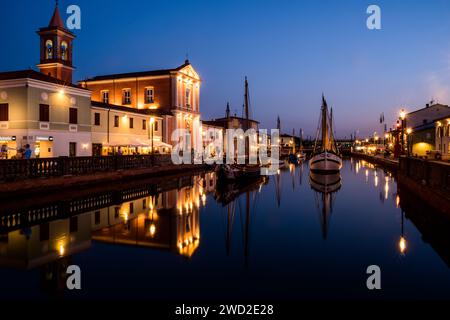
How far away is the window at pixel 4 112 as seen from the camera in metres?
31.6

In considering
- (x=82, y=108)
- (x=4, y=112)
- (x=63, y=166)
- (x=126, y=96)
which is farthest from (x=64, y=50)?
(x=63, y=166)

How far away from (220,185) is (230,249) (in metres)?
22.4

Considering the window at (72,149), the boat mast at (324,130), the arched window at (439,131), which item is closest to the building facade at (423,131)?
the arched window at (439,131)

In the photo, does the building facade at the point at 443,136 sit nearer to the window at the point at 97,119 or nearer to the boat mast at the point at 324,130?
the boat mast at the point at 324,130

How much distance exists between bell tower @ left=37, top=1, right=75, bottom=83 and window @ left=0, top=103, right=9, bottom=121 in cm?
1501

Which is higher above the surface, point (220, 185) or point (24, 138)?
point (24, 138)

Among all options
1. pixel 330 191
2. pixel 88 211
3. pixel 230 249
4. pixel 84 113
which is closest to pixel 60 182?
pixel 88 211

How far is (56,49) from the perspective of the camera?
151 ft

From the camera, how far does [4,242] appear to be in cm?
1355

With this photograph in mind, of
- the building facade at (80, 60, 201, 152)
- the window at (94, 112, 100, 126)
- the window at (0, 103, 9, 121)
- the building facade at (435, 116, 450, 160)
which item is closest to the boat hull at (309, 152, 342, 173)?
the building facade at (435, 116, 450, 160)

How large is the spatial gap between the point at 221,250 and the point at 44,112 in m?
26.0

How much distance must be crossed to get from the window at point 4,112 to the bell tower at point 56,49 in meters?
15.0

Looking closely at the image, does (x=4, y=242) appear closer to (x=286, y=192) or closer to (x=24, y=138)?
(x=24, y=138)

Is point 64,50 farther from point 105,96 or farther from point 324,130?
point 324,130
